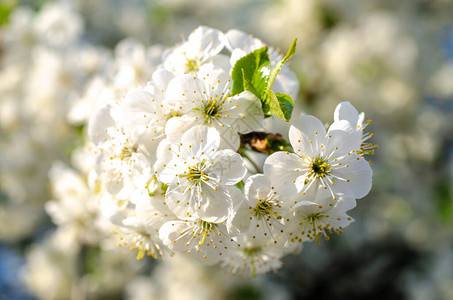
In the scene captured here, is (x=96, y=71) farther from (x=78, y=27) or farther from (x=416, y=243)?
(x=416, y=243)

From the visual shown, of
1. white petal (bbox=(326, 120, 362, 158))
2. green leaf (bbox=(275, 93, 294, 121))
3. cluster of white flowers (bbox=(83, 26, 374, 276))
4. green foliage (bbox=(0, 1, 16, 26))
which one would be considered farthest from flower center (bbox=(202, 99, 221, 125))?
green foliage (bbox=(0, 1, 16, 26))

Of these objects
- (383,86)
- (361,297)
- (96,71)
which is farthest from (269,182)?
(383,86)

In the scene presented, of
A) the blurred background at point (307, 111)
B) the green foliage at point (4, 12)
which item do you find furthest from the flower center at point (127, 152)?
the green foliage at point (4, 12)

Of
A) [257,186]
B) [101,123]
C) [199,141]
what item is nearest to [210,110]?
[199,141]

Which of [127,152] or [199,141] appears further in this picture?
[127,152]

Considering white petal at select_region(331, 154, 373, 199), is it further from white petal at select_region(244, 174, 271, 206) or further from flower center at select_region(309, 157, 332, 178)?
white petal at select_region(244, 174, 271, 206)

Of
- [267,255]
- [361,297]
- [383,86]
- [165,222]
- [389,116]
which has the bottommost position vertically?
[361,297]

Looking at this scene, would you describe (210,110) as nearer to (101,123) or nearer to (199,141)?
(199,141)

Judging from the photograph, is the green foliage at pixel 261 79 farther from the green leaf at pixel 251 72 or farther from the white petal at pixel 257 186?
the white petal at pixel 257 186
